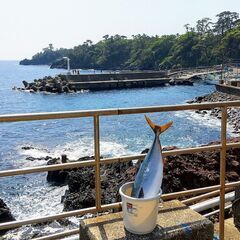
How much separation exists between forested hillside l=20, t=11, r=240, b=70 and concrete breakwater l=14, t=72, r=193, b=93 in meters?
25.9

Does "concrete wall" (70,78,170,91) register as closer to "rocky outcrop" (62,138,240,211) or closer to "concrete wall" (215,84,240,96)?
"concrete wall" (215,84,240,96)

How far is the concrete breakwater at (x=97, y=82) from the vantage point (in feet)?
192

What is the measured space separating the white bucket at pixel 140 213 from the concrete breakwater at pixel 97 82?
55.0m

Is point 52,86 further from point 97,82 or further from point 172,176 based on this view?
point 172,176

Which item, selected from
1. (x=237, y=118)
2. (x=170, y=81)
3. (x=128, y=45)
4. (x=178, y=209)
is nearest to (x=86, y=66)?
(x=128, y=45)

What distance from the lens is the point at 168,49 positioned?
117 meters

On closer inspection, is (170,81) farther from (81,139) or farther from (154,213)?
(154,213)

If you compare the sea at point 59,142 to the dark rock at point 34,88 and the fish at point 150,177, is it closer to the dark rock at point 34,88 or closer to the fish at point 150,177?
the fish at point 150,177

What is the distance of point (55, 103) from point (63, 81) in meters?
15.1

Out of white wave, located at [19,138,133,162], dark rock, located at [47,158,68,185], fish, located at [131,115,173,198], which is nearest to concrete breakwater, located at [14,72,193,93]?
white wave, located at [19,138,133,162]

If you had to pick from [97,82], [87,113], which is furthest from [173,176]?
[97,82]

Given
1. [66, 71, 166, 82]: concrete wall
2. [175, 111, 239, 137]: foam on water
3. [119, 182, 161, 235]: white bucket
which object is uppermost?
[119, 182, 161, 235]: white bucket

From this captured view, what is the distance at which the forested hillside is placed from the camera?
306 ft

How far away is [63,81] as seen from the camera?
60438mm
